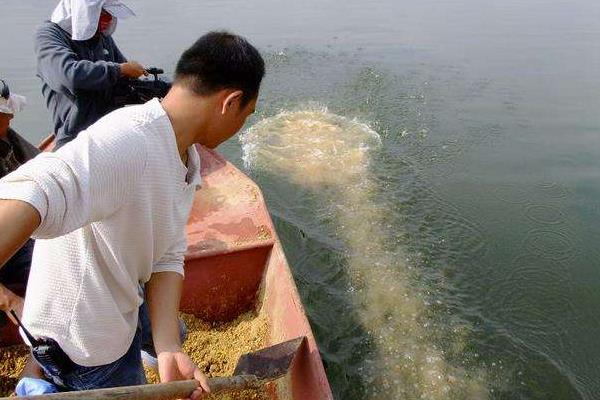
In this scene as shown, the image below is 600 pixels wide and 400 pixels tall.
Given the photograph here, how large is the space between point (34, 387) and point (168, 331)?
0.58 m

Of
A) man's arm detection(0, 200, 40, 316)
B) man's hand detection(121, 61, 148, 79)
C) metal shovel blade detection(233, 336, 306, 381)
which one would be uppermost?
man's arm detection(0, 200, 40, 316)

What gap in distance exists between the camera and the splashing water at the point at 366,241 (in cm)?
346

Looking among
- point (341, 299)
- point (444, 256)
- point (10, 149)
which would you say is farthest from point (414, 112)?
point (10, 149)

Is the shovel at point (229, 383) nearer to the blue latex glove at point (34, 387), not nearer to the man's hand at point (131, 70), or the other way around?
the blue latex glove at point (34, 387)

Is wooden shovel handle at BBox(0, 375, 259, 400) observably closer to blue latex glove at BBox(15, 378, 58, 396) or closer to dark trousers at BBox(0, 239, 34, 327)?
blue latex glove at BBox(15, 378, 58, 396)

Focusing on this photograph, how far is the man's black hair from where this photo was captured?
1321 mm

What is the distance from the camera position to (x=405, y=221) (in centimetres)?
525

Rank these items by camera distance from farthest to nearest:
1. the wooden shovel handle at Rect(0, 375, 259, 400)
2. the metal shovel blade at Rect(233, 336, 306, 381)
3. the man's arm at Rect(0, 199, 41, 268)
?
the metal shovel blade at Rect(233, 336, 306, 381)
the wooden shovel handle at Rect(0, 375, 259, 400)
the man's arm at Rect(0, 199, 41, 268)

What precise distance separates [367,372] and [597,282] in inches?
104

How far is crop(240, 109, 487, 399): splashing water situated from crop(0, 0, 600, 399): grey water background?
5.0 inches

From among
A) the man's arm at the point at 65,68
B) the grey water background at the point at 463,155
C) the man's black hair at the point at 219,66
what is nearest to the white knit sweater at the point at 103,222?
the man's black hair at the point at 219,66

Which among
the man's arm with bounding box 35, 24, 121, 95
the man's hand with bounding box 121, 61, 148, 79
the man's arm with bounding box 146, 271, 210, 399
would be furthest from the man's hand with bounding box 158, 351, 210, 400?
the man's hand with bounding box 121, 61, 148, 79

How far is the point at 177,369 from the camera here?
5.49 ft

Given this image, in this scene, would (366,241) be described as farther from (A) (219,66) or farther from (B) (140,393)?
(A) (219,66)
